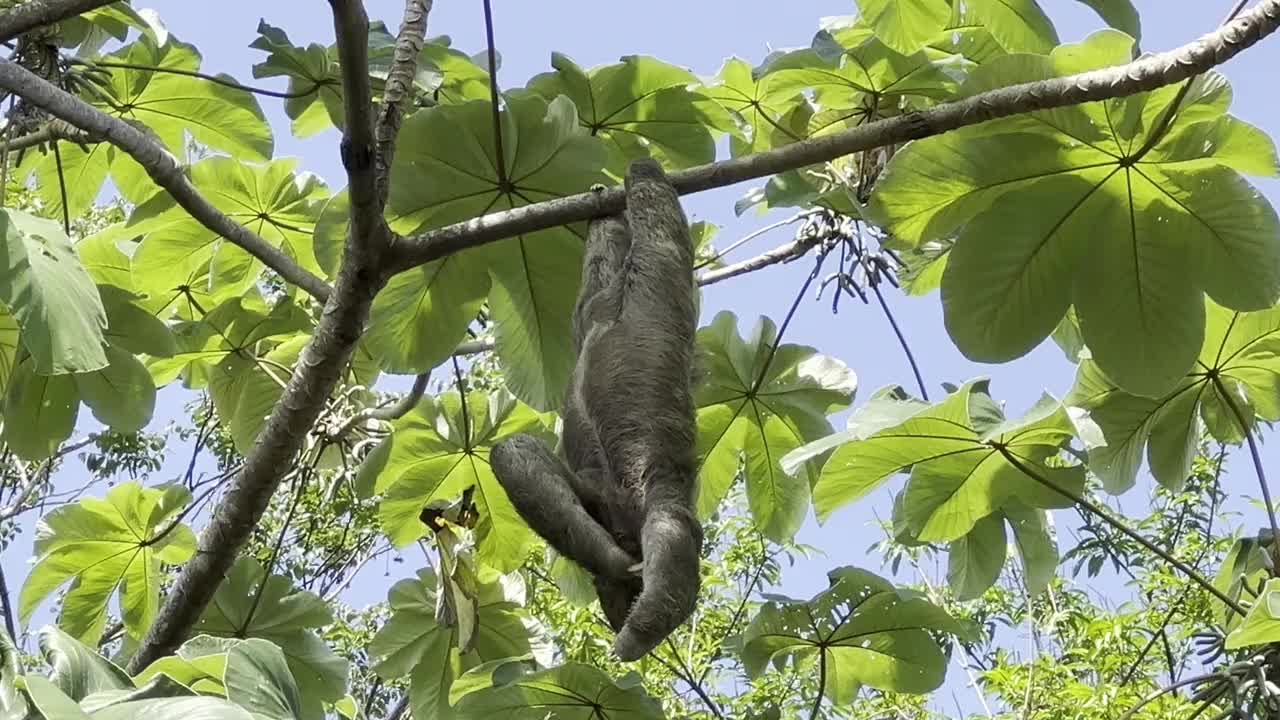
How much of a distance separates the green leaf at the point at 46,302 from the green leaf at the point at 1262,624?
235 centimetres

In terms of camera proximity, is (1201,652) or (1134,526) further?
(1134,526)

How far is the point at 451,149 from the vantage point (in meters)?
3.68

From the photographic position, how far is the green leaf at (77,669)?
1769mm

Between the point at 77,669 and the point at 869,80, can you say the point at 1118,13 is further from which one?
the point at 77,669

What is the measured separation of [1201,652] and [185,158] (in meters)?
3.84

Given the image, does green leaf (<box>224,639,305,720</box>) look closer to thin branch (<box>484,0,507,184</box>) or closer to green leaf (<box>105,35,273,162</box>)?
thin branch (<box>484,0,507,184</box>)

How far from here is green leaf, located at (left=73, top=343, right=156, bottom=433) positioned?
4203 mm

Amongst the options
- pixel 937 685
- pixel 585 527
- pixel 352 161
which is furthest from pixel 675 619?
pixel 937 685

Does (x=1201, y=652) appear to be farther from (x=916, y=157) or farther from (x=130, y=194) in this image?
(x=130, y=194)

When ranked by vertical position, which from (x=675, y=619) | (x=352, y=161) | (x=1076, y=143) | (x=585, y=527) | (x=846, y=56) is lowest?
(x=675, y=619)

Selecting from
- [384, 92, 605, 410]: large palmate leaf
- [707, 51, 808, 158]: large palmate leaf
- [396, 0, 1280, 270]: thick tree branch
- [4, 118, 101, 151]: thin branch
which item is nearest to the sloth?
[396, 0, 1280, 270]: thick tree branch

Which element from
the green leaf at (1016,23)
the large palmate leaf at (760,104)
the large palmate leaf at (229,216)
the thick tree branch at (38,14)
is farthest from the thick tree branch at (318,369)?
the green leaf at (1016,23)

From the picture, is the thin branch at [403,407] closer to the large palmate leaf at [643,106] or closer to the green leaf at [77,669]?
the large palmate leaf at [643,106]

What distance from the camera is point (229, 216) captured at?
4648mm
